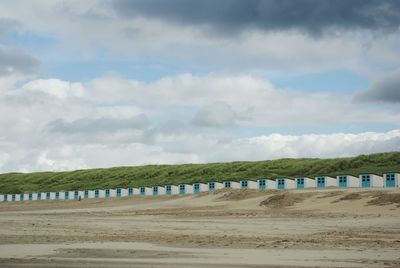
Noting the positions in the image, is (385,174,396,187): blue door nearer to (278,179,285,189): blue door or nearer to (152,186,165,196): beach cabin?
(278,179,285,189): blue door

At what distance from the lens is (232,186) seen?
84250mm

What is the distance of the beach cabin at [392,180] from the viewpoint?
215 ft

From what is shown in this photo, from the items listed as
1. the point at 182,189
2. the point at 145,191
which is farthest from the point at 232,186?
the point at 145,191

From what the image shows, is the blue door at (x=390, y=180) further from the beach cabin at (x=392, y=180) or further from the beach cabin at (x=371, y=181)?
the beach cabin at (x=371, y=181)

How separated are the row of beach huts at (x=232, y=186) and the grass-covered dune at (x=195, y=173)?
7.31 metres

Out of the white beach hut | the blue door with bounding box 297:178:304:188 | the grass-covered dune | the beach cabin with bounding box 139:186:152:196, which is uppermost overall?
the grass-covered dune

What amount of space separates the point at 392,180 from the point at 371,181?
3.16 metres

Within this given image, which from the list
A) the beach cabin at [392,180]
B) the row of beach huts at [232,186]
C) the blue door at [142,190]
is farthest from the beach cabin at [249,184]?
the blue door at [142,190]

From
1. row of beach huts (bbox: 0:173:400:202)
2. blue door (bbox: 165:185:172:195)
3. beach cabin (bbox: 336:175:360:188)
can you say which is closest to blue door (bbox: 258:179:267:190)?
row of beach huts (bbox: 0:173:400:202)

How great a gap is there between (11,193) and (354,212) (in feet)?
353

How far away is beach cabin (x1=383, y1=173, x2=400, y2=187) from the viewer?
65.6m

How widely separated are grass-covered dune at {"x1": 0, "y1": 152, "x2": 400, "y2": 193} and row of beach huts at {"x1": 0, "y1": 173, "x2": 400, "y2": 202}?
288 inches

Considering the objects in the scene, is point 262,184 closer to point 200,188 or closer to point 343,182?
point 200,188

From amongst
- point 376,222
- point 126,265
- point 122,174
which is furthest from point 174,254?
point 122,174
